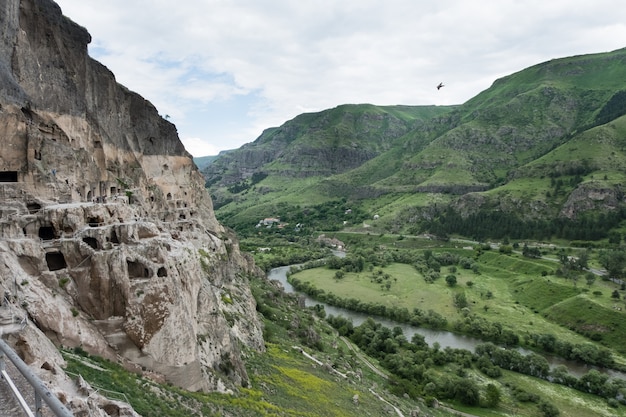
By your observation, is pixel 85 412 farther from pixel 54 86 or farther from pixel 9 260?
pixel 54 86

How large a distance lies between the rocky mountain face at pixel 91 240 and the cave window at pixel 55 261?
0.21 ft

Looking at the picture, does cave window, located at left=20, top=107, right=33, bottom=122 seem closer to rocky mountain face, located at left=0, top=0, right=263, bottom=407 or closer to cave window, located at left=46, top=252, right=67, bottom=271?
rocky mountain face, located at left=0, top=0, right=263, bottom=407

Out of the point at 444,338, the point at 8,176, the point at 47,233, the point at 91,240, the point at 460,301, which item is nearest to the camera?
the point at 91,240

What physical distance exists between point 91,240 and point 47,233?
3.38 meters

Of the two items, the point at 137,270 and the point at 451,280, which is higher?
the point at 137,270

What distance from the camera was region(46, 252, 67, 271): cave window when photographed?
86.6ft

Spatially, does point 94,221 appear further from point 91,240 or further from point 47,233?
point 47,233

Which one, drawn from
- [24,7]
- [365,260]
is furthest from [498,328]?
[24,7]

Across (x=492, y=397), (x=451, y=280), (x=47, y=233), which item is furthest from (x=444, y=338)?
(x=47, y=233)

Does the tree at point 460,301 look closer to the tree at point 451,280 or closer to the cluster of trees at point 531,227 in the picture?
the tree at point 451,280

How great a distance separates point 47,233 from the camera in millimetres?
28781

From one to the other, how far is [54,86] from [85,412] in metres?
49.5

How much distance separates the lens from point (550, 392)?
71000 mm

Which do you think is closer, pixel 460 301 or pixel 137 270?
pixel 137 270
